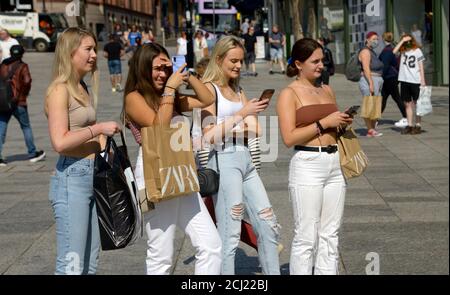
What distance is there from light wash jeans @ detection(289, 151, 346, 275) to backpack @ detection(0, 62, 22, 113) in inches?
289

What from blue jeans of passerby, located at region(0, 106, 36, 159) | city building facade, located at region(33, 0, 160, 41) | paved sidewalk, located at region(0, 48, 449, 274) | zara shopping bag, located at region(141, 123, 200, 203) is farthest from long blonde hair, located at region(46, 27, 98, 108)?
city building facade, located at region(33, 0, 160, 41)

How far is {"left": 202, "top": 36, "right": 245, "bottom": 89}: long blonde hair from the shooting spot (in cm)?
521

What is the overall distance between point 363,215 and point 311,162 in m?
2.78

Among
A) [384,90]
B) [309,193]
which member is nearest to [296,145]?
[309,193]

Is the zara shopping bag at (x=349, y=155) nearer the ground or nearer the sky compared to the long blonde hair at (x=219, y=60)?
nearer the ground

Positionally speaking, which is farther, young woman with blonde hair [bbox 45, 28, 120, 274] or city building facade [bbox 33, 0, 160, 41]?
city building facade [bbox 33, 0, 160, 41]

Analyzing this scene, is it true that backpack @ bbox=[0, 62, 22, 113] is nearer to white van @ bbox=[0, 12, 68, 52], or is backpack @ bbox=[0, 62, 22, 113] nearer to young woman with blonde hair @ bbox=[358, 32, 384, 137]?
young woman with blonde hair @ bbox=[358, 32, 384, 137]

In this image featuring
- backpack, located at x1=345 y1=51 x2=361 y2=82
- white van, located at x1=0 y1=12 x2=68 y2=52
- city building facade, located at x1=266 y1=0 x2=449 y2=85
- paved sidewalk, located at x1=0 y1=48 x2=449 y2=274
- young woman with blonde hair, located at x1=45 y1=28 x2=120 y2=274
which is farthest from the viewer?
white van, located at x1=0 y1=12 x2=68 y2=52

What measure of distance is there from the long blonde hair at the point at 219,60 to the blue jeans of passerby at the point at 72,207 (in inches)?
44.7

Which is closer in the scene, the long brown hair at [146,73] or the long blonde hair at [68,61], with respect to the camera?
the long blonde hair at [68,61]

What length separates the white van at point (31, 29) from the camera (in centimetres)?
4544

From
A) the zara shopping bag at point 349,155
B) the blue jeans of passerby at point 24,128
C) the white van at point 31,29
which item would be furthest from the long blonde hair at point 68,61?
the white van at point 31,29

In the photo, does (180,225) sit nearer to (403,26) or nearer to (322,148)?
(322,148)

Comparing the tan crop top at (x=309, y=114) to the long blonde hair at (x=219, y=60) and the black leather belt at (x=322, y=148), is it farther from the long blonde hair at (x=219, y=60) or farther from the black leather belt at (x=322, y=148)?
the long blonde hair at (x=219, y=60)
